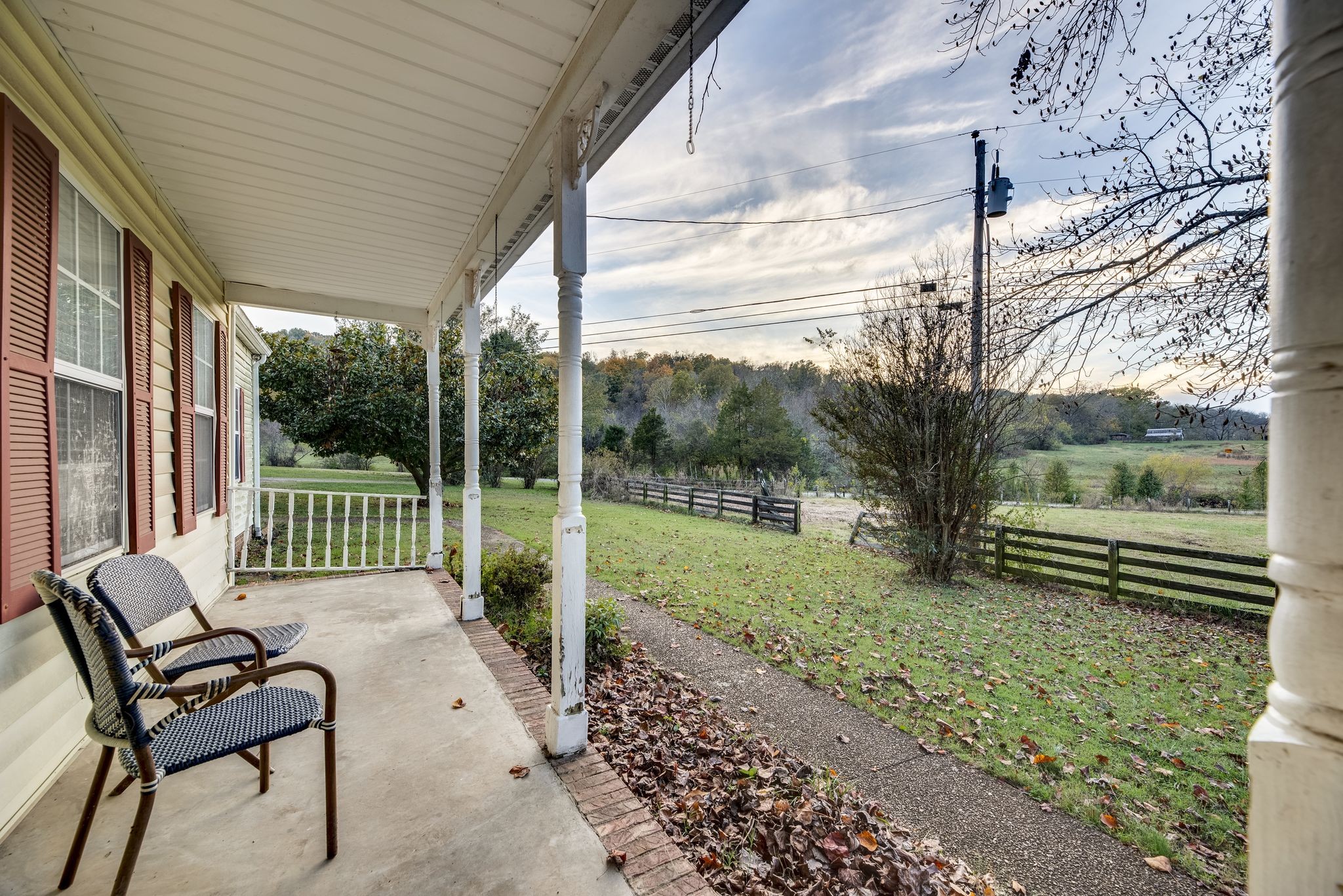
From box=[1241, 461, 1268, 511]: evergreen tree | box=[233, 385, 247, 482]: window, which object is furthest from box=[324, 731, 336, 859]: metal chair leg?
box=[1241, 461, 1268, 511]: evergreen tree

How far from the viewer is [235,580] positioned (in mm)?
5047

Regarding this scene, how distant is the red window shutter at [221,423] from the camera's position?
4.51 metres

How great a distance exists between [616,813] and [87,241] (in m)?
3.32

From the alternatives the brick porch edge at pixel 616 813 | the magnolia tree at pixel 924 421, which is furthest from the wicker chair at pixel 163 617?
the magnolia tree at pixel 924 421

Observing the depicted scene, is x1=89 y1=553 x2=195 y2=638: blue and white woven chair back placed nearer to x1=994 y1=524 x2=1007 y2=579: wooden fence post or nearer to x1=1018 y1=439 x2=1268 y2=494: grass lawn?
x1=1018 y1=439 x2=1268 y2=494: grass lawn

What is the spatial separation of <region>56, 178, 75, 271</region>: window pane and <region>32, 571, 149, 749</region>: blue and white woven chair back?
1.51 meters

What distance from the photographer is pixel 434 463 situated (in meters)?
5.14

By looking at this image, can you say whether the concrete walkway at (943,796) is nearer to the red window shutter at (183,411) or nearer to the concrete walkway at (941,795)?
the concrete walkway at (941,795)

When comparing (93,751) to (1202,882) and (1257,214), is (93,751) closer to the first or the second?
(1202,882)

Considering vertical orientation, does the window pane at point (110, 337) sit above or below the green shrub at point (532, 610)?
above

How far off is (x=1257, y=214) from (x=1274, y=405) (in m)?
2.71

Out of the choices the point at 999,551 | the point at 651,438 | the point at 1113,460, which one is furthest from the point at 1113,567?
the point at 651,438

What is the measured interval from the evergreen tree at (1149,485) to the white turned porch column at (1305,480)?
37.5 feet

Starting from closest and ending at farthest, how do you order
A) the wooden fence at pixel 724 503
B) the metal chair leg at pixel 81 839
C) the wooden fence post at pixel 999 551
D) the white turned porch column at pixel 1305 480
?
the white turned porch column at pixel 1305 480
the metal chair leg at pixel 81 839
the wooden fence post at pixel 999 551
the wooden fence at pixel 724 503
